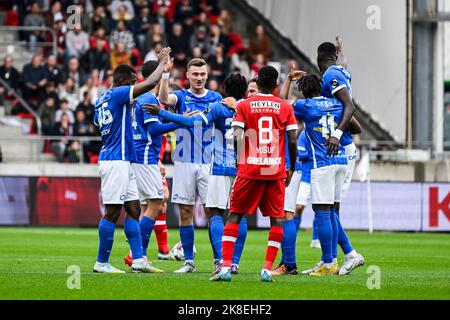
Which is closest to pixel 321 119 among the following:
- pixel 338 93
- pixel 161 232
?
pixel 338 93

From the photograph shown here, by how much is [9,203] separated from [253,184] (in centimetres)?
1602

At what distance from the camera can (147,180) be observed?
14.6 m

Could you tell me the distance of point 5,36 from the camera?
1284 inches

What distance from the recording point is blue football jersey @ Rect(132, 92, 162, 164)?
1462cm

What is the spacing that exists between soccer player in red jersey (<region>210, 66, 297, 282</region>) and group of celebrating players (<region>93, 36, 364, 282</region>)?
0.04 ft

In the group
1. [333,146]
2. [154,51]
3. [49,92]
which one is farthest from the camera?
[154,51]

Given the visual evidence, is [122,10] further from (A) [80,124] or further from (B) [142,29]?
(A) [80,124]

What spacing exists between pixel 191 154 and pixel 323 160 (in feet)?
5.73

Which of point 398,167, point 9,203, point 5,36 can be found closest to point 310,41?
point 398,167

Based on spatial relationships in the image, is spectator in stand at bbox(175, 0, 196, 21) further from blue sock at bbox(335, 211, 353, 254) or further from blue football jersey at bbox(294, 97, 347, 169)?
blue sock at bbox(335, 211, 353, 254)

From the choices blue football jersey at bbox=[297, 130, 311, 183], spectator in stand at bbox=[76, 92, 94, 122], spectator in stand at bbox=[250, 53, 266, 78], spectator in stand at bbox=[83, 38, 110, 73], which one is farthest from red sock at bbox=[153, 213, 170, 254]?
spectator in stand at bbox=[250, 53, 266, 78]

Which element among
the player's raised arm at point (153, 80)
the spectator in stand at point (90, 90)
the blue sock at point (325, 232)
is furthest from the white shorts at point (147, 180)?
the spectator in stand at point (90, 90)

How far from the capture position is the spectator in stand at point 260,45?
1310 inches

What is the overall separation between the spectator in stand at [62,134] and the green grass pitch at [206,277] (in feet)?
24.9
